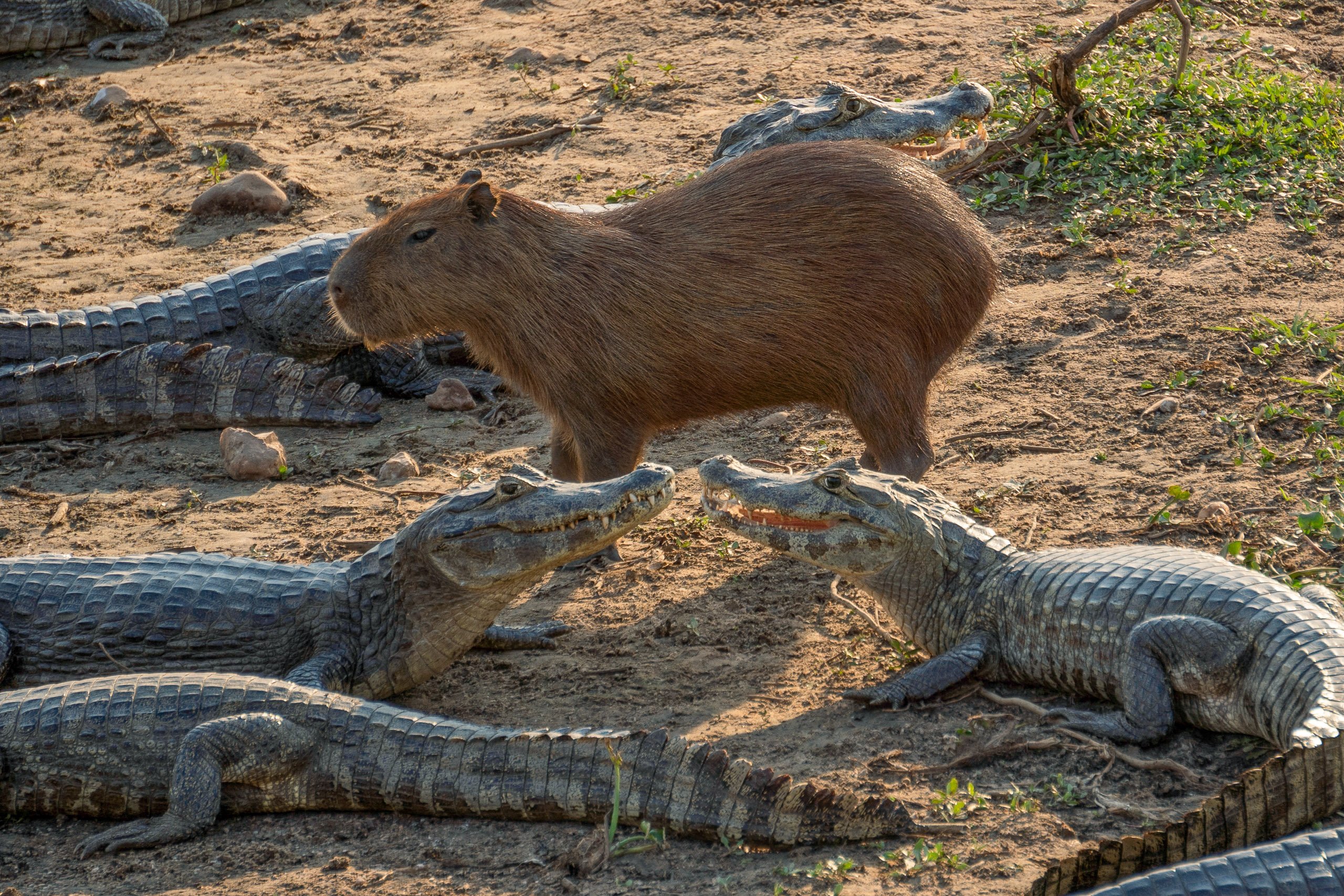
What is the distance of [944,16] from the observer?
979 centimetres

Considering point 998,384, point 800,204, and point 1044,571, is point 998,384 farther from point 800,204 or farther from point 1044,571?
point 1044,571

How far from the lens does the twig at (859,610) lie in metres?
4.63

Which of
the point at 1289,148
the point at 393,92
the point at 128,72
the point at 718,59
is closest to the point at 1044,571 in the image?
the point at 1289,148

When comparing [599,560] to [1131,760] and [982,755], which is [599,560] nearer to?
[982,755]

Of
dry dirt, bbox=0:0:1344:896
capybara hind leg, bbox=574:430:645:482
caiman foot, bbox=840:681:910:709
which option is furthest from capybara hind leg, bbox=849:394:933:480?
caiman foot, bbox=840:681:910:709

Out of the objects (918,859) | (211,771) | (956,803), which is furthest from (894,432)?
(211,771)

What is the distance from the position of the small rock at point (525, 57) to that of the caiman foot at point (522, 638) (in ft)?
20.8

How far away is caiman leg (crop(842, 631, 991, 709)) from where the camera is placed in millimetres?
4043

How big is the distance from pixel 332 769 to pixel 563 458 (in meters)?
2.09

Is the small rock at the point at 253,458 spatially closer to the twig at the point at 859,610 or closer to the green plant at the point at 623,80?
the twig at the point at 859,610

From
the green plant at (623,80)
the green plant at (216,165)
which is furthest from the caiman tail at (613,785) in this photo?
the green plant at (623,80)

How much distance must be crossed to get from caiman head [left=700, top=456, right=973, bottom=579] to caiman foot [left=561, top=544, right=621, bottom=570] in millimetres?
1006

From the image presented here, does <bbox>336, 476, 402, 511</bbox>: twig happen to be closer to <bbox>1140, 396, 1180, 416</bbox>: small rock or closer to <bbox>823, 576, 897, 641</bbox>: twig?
<bbox>823, 576, 897, 641</bbox>: twig

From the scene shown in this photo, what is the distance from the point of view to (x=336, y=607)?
14.8 feet
